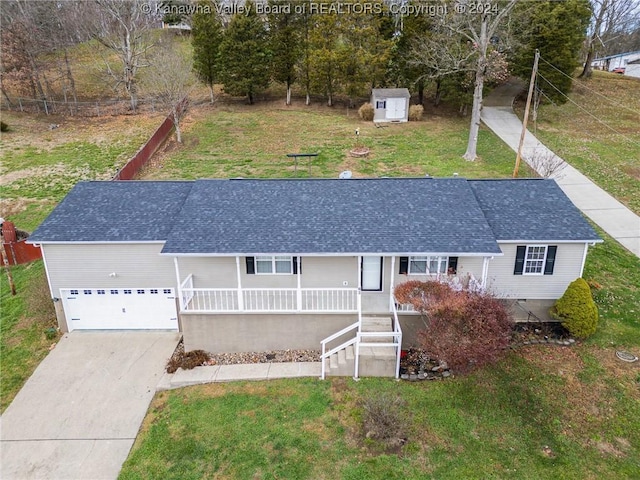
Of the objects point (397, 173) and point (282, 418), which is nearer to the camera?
point (282, 418)

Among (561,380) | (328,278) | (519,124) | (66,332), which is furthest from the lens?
(519,124)

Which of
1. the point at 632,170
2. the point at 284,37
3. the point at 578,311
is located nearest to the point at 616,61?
the point at 632,170

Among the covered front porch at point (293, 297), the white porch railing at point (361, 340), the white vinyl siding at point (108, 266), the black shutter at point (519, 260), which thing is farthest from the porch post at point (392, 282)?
the white vinyl siding at point (108, 266)

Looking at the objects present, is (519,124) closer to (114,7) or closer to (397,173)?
(397,173)

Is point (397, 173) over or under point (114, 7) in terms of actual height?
under

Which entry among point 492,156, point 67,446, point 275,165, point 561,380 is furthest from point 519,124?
point 67,446

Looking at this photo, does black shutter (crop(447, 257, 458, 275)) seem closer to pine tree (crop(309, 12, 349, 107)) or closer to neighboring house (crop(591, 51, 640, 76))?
pine tree (crop(309, 12, 349, 107))
